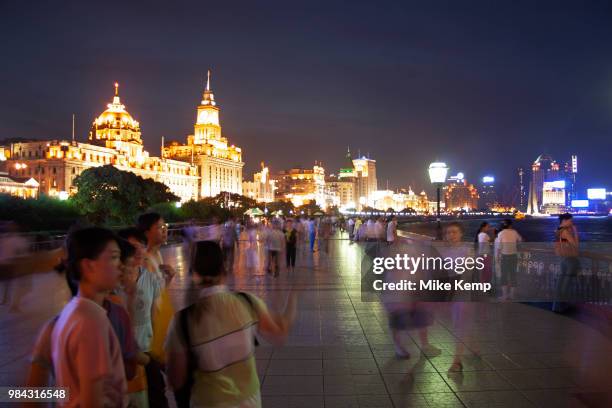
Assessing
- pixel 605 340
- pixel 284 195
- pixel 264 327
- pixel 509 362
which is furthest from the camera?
pixel 284 195

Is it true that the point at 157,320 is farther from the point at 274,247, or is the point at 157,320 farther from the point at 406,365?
the point at 274,247

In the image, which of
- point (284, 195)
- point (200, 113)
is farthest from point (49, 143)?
point (284, 195)

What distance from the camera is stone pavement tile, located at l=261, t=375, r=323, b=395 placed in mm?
5527

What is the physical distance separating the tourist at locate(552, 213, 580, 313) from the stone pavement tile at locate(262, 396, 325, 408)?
585 centimetres

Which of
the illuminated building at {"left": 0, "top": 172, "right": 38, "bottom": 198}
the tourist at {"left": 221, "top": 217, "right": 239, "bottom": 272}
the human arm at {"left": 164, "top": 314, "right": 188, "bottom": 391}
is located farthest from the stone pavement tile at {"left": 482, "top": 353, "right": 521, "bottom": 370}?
the illuminated building at {"left": 0, "top": 172, "right": 38, "bottom": 198}

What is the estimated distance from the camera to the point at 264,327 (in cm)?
319

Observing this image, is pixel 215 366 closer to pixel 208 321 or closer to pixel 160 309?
pixel 208 321

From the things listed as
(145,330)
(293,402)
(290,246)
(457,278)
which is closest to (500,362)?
(457,278)

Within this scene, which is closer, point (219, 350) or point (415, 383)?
point (219, 350)

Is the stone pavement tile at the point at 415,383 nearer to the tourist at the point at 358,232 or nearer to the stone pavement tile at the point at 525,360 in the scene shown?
the stone pavement tile at the point at 525,360

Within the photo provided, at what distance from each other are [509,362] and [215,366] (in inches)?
182

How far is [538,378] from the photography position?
19.1ft

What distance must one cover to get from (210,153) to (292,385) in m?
153

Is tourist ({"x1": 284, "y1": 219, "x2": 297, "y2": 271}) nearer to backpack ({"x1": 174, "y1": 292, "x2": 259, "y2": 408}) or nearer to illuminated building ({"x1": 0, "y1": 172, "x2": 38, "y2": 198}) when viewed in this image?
backpack ({"x1": 174, "y1": 292, "x2": 259, "y2": 408})
